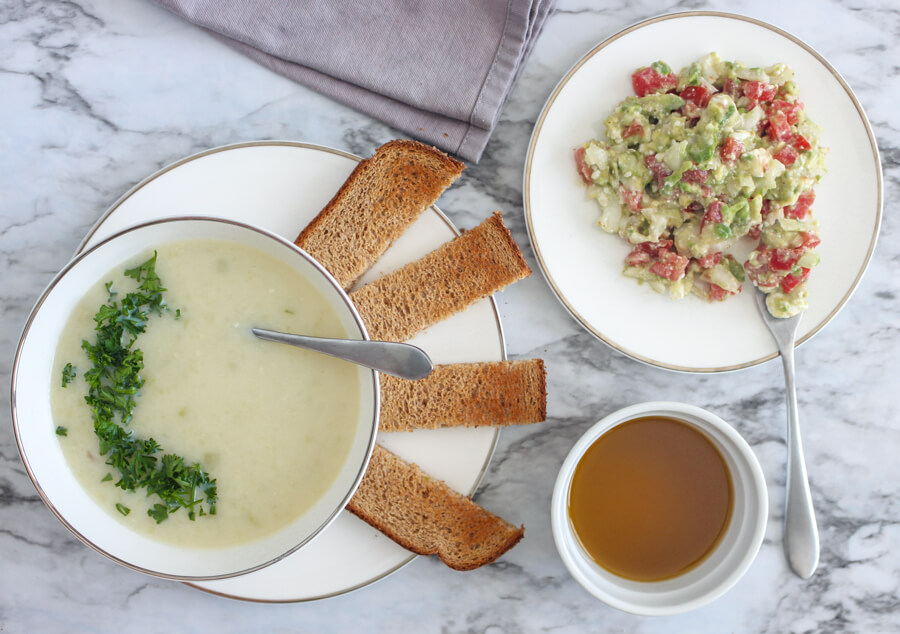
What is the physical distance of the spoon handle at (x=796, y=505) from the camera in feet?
6.28

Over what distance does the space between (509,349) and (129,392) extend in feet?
3.18

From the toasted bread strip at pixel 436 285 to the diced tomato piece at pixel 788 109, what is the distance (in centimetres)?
75

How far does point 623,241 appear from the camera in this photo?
6.19 ft

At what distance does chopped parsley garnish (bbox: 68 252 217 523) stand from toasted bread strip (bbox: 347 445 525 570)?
411mm

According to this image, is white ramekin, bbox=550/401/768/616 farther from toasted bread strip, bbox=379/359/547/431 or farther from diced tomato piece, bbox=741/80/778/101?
diced tomato piece, bbox=741/80/778/101

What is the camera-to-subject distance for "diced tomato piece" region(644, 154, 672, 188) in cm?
180

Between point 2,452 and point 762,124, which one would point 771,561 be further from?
point 2,452

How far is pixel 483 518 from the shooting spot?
1855 mm

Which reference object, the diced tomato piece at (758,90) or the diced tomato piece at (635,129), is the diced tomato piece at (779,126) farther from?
the diced tomato piece at (635,129)

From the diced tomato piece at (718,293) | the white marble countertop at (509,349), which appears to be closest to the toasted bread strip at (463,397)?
the white marble countertop at (509,349)

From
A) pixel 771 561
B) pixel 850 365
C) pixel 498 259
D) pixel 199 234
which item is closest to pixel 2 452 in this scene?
pixel 199 234

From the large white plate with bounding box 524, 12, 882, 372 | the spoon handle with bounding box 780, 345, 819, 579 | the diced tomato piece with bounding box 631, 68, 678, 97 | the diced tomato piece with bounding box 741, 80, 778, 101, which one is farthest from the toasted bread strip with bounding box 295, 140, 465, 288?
the spoon handle with bounding box 780, 345, 819, 579

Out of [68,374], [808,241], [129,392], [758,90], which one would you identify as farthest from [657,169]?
[68,374]

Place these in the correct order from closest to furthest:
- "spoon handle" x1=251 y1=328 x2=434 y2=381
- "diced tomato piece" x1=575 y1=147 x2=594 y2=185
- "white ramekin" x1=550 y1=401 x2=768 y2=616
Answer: "spoon handle" x1=251 y1=328 x2=434 y2=381, "white ramekin" x1=550 y1=401 x2=768 y2=616, "diced tomato piece" x1=575 y1=147 x2=594 y2=185
